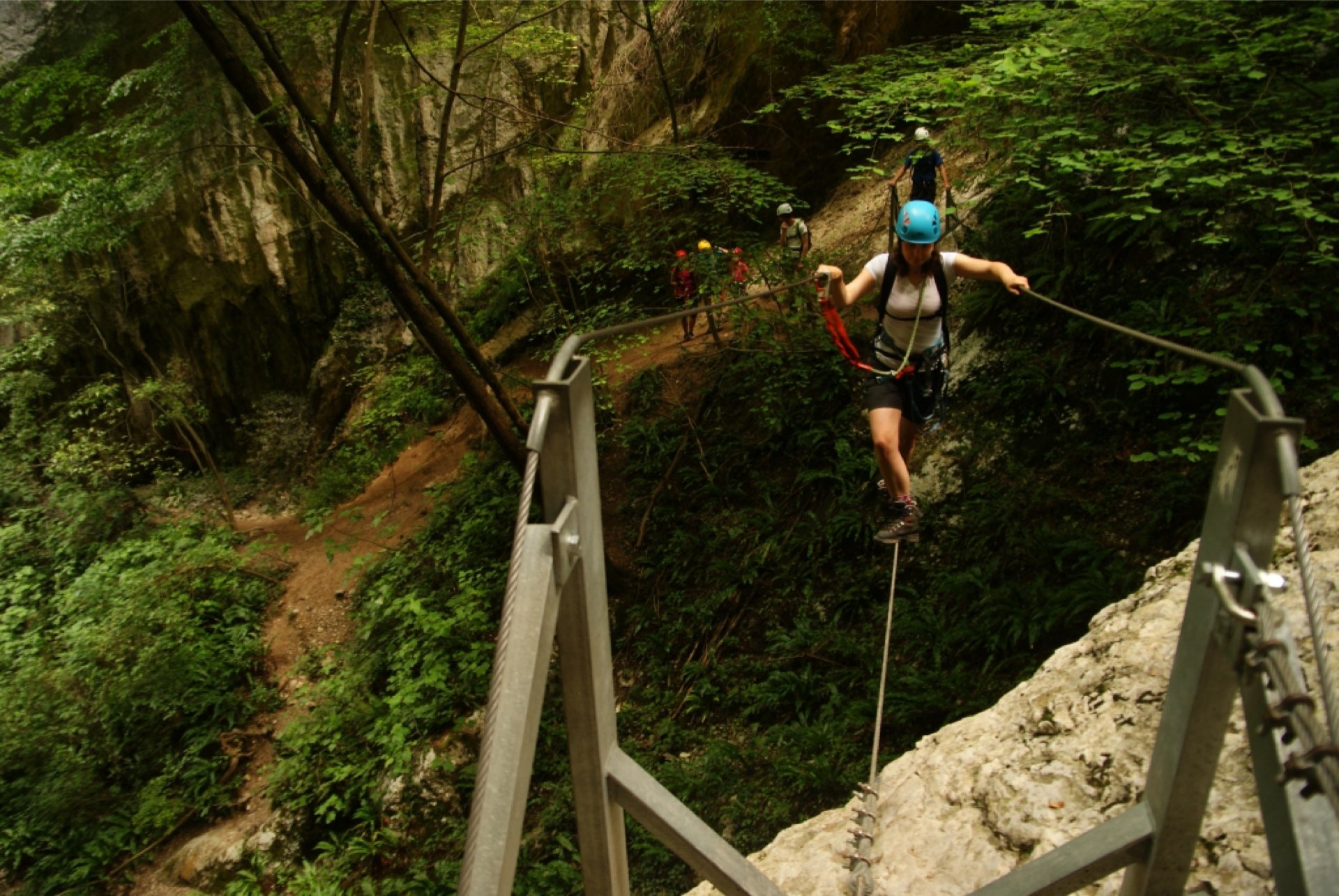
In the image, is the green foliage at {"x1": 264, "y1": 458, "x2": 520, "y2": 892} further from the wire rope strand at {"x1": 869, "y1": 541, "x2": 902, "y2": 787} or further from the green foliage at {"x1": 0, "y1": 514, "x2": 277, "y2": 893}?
the wire rope strand at {"x1": 869, "y1": 541, "x2": 902, "y2": 787}

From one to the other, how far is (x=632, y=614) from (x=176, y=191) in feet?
40.3

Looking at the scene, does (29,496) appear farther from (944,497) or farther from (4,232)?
(944,497)

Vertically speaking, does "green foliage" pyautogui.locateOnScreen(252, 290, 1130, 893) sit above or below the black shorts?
below

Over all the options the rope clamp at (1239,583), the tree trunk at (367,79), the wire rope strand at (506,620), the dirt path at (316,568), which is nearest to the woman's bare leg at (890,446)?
the rope clamp at (1239,583)

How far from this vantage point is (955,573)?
5.83m

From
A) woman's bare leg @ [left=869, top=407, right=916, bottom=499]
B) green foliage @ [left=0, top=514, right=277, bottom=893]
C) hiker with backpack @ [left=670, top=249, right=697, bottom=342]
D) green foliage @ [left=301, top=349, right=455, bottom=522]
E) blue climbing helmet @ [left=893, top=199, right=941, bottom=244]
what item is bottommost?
green foliage @ [left=0, top=514, right=277, bottom=893]

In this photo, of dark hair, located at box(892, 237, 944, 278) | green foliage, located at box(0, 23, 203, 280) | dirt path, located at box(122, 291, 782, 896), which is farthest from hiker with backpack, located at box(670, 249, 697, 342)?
green foliage, located at box(0, 23, 203, 280)

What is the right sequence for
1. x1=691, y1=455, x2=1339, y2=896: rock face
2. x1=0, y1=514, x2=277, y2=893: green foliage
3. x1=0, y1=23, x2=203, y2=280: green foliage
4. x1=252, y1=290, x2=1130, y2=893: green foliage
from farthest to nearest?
x1=0, y1=514, x2=277, y2=893: green foliage → x1=0, y1=23, x2=203, y2=280: green foliage → x1=252, y1=290, x2=1130, y2=893: green foliage → x1=691, y1=455, x2=1339, y2=896: rock face

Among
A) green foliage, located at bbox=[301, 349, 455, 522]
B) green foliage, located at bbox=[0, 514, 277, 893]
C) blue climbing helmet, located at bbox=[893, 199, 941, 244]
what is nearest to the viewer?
blue climbing helmet, located at bbox=[893, 199, 941, 244]

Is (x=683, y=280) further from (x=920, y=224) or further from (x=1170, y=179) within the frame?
(x=1170, y=179)

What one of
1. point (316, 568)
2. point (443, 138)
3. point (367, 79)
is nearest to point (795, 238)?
point (443, 138)

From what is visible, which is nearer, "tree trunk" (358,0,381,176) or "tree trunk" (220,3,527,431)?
"tree trunk" (220,3,527,431)

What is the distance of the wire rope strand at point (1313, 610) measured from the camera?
1.01m

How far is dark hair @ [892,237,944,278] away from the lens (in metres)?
3.81
